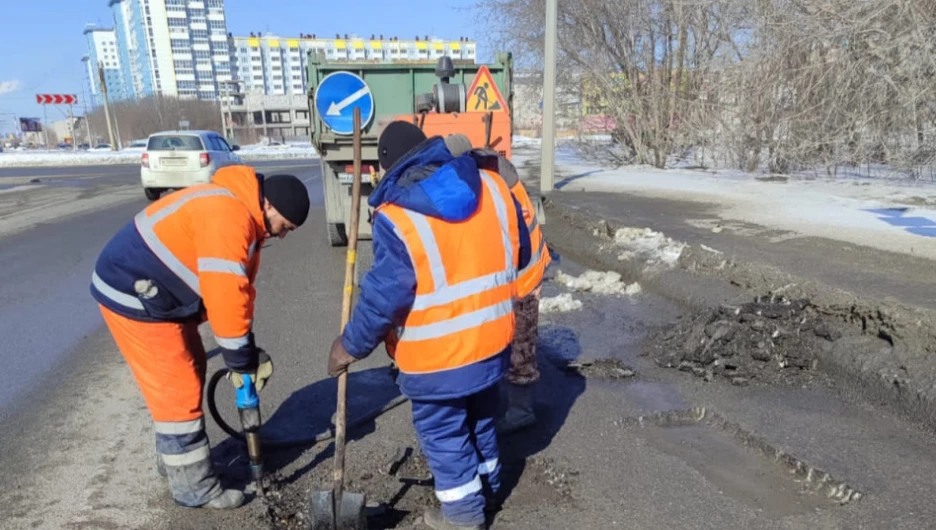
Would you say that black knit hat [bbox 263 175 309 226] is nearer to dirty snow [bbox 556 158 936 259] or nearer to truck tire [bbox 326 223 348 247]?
truck tire [bbox 326 223 348 247]

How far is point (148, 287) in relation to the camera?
9.50 feet

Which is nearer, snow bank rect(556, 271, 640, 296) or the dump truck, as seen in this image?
snow bank rect(556, 271, 640, 296)

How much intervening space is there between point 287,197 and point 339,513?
4.73 ft

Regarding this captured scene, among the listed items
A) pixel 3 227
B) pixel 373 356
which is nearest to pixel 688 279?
pixel 373 356

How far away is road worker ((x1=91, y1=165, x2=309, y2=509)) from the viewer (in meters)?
2.81

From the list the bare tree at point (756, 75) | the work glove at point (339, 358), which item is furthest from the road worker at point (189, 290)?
the bare tree at point (756, 75)

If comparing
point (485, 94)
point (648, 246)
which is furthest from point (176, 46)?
point (648, 246)

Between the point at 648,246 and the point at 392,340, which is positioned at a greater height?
the point at 392,340

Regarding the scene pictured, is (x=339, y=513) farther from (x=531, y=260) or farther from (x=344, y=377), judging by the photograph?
(x=531, y=260)

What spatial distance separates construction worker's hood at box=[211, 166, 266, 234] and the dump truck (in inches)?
157

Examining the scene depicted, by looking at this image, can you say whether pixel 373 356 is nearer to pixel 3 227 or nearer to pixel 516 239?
pixel 516 239

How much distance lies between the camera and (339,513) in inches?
112

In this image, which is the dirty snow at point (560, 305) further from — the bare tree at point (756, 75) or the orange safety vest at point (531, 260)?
the bare tree at point (756, 75)

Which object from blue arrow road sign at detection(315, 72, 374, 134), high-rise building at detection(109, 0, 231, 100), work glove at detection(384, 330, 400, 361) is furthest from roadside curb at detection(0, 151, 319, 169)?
high-rise building at detection(109, 0, 231, 100)
